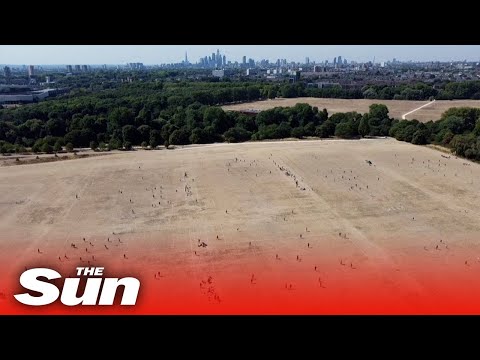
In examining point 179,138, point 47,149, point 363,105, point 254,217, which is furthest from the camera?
point 363,105

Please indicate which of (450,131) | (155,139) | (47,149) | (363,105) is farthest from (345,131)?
(363,105)

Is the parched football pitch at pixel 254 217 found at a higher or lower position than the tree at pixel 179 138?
higher

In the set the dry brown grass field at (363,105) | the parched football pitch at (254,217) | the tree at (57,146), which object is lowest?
the dry brown grass field at (363,105)

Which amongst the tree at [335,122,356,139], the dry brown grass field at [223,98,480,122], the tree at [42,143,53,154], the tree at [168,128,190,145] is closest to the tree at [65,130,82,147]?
the tree at [42,143,53,154]

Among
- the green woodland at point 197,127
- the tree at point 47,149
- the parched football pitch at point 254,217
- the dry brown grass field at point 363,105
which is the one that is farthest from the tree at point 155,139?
the dry brown grass field at point 363,105

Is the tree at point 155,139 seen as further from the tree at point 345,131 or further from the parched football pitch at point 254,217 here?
the tree at point 345,131

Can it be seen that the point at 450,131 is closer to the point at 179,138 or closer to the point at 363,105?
the point at 179,138
